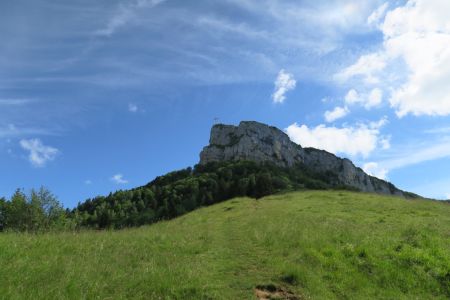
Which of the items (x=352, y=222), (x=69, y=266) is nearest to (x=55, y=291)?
(x=69, y=266)

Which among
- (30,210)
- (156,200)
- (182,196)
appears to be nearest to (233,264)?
(30,210)

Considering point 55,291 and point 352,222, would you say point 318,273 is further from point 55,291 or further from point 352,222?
point 352,222

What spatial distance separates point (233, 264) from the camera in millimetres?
16766

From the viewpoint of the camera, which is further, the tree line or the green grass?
the tree line

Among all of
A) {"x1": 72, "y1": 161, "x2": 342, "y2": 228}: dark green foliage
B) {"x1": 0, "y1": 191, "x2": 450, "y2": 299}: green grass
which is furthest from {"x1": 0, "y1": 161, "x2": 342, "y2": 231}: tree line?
{"x1": 0, "y1": 191, "x2": 450, "y2": 299}: green grass

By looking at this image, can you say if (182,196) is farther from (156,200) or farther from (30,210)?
(30,210)

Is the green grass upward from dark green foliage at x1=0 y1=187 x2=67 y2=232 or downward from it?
downward

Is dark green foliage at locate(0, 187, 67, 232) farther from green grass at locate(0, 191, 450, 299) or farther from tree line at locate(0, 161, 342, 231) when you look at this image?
green grass at locate(0, 191, 450, 299)

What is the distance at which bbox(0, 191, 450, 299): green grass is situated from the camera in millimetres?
11375

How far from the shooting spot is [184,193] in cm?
12950

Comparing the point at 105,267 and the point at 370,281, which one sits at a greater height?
the point at 105,267

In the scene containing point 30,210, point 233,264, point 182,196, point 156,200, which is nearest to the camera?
point 233,264

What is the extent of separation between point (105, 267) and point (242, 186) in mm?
99144

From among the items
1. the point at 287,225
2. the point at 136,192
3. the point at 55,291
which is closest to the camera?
the point at 55,291
